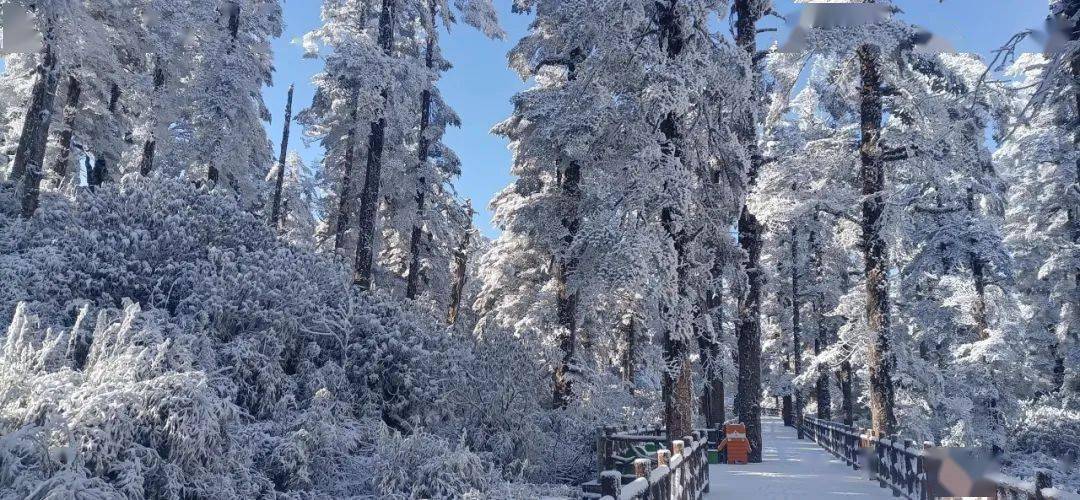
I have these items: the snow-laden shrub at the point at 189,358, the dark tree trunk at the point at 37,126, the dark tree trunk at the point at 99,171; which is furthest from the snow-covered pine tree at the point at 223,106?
the snow-laden shrub at the point at 189,358

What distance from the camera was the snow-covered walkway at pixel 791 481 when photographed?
11.3 m

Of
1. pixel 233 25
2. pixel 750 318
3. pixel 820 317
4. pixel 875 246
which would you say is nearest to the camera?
pixel 875 246

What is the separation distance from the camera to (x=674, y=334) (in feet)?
37.7

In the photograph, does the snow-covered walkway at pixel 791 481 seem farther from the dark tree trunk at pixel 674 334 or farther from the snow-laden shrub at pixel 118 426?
the snow-laden shrub at pixel 118 426

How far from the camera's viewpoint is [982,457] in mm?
7648

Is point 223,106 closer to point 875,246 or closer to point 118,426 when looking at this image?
point 118,426

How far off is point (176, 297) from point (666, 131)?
8735mm

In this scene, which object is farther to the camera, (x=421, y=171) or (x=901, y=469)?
(x=421, y=171)

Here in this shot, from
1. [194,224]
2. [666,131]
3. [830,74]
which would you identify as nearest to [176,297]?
[194,224]

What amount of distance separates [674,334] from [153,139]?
1921cm

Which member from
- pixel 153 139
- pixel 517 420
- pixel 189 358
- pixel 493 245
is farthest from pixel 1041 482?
pixel 153 139

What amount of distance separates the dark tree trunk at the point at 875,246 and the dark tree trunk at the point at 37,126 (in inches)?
720

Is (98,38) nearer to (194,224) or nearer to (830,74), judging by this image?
(194,224)

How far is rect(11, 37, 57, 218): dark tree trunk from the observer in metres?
15.3
